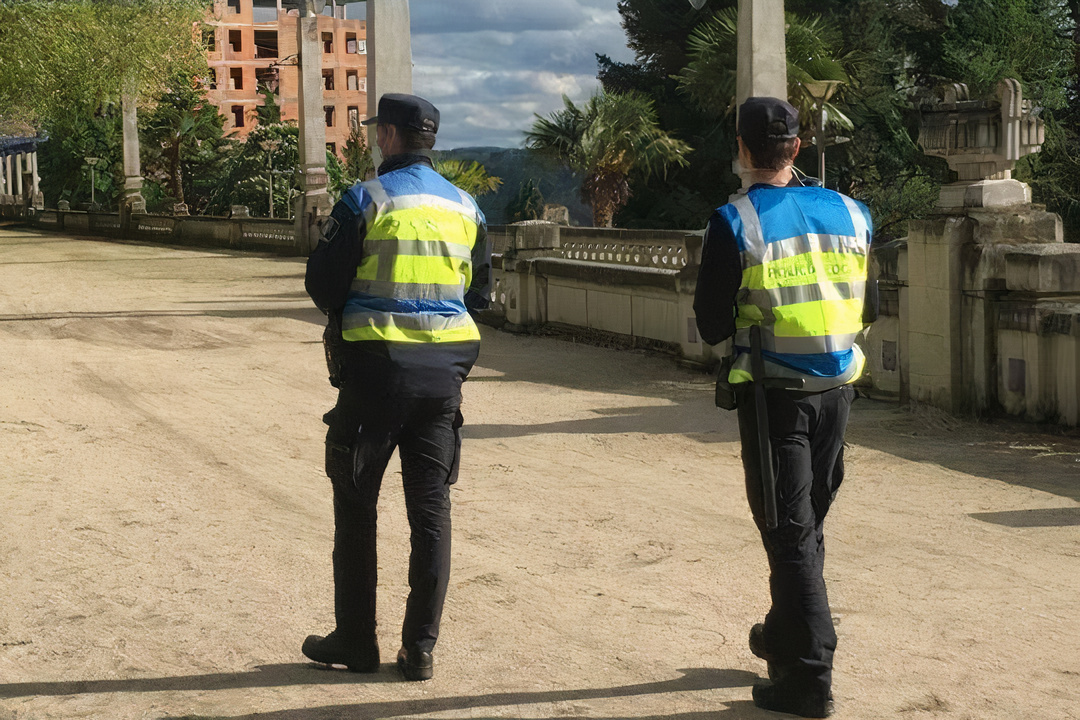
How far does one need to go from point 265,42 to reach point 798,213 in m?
92.2

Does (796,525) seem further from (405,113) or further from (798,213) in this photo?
(405,113)

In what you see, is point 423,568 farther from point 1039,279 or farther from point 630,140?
point 630,140

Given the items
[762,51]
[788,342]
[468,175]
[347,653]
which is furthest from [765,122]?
[468,175]

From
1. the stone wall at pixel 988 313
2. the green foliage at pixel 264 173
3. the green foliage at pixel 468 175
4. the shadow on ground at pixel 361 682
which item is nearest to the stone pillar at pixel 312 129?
the green foliage at pixel 264 173

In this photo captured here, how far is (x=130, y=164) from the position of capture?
39.8m

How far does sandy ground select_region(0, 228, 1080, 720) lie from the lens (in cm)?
425

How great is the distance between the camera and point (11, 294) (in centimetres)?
1980

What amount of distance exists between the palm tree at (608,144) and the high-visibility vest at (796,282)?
131 ft

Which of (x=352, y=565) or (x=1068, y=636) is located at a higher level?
(x=352, y=565)

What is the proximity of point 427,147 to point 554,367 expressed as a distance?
8804 millimetres

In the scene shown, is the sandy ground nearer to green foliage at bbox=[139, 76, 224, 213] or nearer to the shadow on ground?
the shadow on ground

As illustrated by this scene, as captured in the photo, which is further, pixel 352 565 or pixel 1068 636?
pixel 1068 636

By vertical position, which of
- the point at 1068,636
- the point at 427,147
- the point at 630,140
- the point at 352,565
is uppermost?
the point at 630,140

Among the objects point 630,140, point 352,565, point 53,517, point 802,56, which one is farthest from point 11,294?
point 630,140
